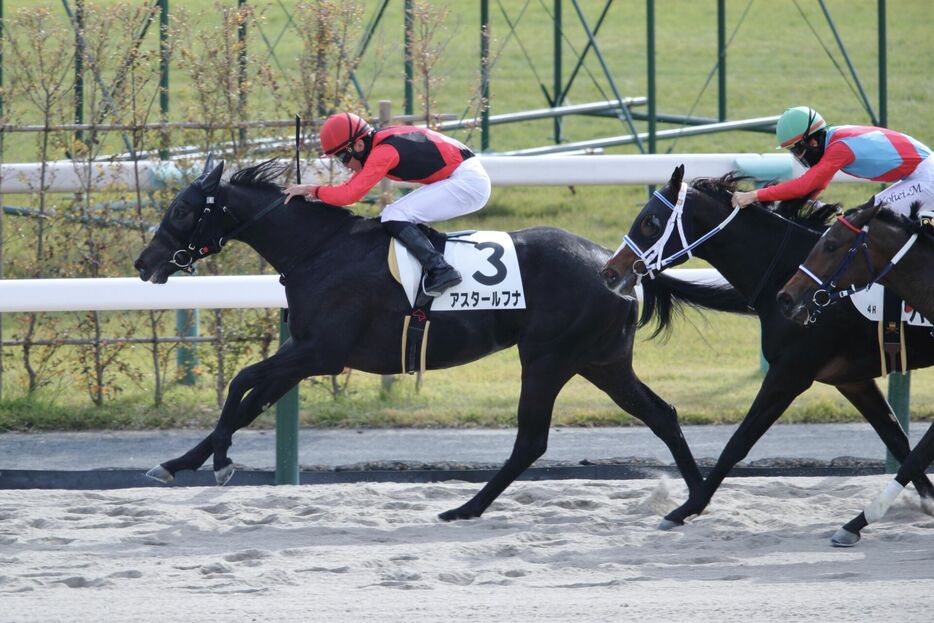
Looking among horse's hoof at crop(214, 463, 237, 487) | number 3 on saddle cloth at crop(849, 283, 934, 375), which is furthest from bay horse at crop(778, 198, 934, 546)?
horse's hoof at crop(214, 463, 237, 487)

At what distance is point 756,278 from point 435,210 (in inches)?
60.1

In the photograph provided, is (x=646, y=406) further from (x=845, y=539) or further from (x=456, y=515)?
(x=845, y=539)

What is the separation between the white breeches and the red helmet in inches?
14.3

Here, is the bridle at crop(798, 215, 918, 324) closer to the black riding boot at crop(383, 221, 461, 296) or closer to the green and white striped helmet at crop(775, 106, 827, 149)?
the green and white striped helmet at crop(775, 106, 827, 149)

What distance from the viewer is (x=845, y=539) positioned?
556 cm

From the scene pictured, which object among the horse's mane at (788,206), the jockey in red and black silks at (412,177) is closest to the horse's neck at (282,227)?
the jockey in red and black silks at (412,177)

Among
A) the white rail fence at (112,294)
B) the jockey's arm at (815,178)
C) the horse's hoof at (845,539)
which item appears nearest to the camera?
the horse's hoof at (845,539)

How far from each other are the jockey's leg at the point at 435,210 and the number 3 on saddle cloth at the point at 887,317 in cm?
181

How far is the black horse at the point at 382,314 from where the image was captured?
614cm

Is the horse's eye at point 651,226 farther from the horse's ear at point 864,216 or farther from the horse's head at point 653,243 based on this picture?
the horse's ear at point 864,216

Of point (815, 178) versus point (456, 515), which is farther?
point (456, 515)

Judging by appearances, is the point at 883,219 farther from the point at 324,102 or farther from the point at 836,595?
the point at 324,102

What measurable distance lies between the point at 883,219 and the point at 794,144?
0.64 m

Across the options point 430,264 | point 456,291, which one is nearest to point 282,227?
point 430,264
